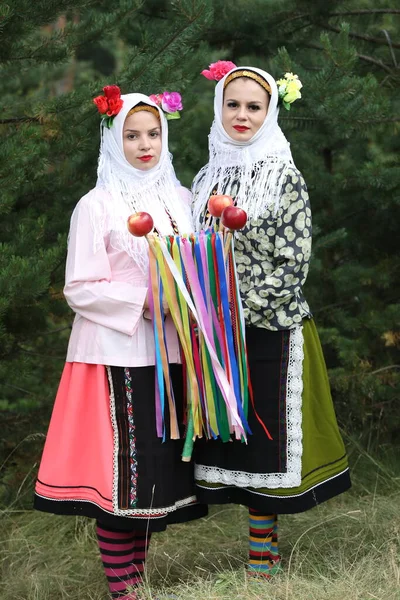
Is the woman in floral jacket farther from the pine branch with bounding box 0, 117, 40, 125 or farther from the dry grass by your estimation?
the pine branch with bounding box 0, 117, 40, 125

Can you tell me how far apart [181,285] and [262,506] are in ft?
2.78

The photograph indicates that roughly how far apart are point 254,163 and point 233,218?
1.31 ft

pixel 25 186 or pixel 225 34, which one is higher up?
pixel 225 34

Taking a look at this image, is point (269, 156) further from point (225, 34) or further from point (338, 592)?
point (225, 34)

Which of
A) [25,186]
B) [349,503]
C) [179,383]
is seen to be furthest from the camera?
[349,503]

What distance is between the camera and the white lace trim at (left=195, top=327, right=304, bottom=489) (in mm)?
3225

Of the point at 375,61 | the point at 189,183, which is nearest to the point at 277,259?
the point at 189,183

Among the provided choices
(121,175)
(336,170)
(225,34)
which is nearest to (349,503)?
(336,170)

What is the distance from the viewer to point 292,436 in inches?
128

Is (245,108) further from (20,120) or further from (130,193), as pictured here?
(20,120)

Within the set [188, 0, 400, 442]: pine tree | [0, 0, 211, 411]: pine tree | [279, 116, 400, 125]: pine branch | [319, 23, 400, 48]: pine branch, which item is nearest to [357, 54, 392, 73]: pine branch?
[188, 0, 400, 442]: pine tree

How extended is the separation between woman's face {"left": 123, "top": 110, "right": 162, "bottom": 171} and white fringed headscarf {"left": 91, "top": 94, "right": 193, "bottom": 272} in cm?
2

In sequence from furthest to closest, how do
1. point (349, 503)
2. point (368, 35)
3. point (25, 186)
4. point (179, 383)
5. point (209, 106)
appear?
point (209, 106) < point (368, 35) < point (349, 503) < point (25, 186) < point (179, 383)

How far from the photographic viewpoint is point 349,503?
14.9 feet
